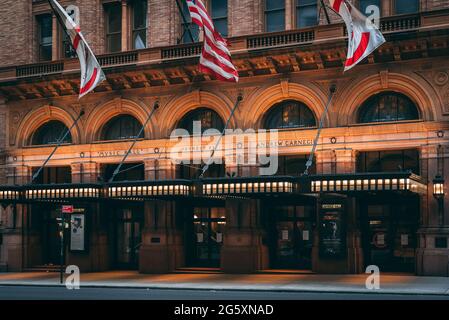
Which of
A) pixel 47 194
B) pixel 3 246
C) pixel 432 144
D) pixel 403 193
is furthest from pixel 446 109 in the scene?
pixel 3 246

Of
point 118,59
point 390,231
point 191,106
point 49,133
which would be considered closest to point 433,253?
point 390,231

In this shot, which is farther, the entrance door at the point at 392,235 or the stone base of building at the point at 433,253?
the entrance door at the point at 392,235

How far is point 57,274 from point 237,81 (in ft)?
43.8

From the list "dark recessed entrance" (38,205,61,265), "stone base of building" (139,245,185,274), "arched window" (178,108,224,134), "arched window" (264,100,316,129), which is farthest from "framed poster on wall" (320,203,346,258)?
"dark recessed entrance" (38,205,61,265)

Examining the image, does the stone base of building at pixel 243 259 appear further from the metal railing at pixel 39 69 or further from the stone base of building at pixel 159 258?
the metal railing at pixel 39 69

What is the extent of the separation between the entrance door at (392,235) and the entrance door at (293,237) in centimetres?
267

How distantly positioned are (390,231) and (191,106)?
10969mm

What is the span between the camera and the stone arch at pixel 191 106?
35.0 m

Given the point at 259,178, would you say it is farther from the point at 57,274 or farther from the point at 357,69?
the point at 57,274

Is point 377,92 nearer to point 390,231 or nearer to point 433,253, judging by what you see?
point 390,231

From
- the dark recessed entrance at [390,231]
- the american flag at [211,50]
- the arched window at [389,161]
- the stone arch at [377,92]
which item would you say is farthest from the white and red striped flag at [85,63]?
the dark recessed entrance at [390,231]

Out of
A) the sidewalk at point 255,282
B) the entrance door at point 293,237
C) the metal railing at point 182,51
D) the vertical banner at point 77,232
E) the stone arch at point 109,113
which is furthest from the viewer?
the vertical banner at point 77,232

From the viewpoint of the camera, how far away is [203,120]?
36.1 meters
